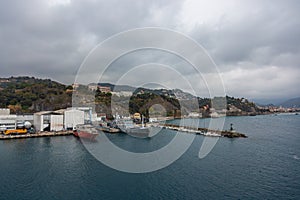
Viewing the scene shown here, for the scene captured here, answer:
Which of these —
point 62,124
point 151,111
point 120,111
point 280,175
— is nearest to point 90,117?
point 62,124

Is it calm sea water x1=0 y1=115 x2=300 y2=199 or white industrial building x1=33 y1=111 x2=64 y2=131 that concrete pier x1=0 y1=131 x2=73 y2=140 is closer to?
white industrial building x1=33 y1=111 x2=64 y2=131

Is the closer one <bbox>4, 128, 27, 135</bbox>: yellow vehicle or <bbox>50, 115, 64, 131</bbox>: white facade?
<bbox>4, 128, 27, 135</bbox>: yellow vehicle

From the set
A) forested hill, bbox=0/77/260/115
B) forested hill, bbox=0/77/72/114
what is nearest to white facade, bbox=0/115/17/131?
forested hill, bbox=0/77/260/115

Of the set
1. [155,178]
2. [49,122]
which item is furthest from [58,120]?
[155,178]

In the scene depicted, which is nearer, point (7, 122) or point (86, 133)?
point (86, 133)

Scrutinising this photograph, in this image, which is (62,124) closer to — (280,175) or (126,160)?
(126,160)

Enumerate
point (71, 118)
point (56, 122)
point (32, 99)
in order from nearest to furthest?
1. point (56, 122)
2. point (71, 118)
3. point (32, 99)

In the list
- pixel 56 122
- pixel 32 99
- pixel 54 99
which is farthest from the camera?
pixel 54 99

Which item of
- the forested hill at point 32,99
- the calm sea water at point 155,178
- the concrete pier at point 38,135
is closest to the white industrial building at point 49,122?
the concrete pier at point 38,135

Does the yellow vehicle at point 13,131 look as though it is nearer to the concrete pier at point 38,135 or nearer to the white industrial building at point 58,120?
the concrete pier at point 38,135

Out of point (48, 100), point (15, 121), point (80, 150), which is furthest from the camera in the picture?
point (48, 100)

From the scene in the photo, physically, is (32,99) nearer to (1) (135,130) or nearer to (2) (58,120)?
(2) (58,120)
